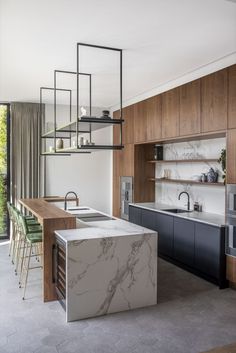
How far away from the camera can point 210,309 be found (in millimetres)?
3570

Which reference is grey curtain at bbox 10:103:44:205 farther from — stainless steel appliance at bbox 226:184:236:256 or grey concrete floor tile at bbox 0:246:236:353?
stainless steel appliance at bbox 226:184:236:256

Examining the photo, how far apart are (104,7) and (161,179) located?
11.7 ft

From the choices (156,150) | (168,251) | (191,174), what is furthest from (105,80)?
(168,251)

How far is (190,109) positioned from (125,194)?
2.61m

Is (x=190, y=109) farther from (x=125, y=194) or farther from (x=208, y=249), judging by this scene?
(x=125, y=194)

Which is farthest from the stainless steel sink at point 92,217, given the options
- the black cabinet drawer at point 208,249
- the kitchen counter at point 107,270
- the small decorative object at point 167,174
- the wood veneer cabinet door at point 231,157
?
the small decorative object at point 167,174

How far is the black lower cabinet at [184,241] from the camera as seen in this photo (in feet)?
15.1

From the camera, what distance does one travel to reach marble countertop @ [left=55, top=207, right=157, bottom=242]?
342 centimetres

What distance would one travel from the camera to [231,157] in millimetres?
3965

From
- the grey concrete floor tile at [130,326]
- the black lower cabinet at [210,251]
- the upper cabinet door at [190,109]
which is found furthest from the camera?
the upper cabinet door at [190,109]

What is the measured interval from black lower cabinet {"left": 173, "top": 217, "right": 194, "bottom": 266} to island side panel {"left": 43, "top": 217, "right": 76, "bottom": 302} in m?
1.71

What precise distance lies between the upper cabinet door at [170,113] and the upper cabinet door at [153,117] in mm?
154

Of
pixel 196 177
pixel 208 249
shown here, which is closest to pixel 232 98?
pixel 196 177

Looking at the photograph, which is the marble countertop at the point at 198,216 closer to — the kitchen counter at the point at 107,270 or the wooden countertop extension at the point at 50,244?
the kitchen counter at the point at 107,270
